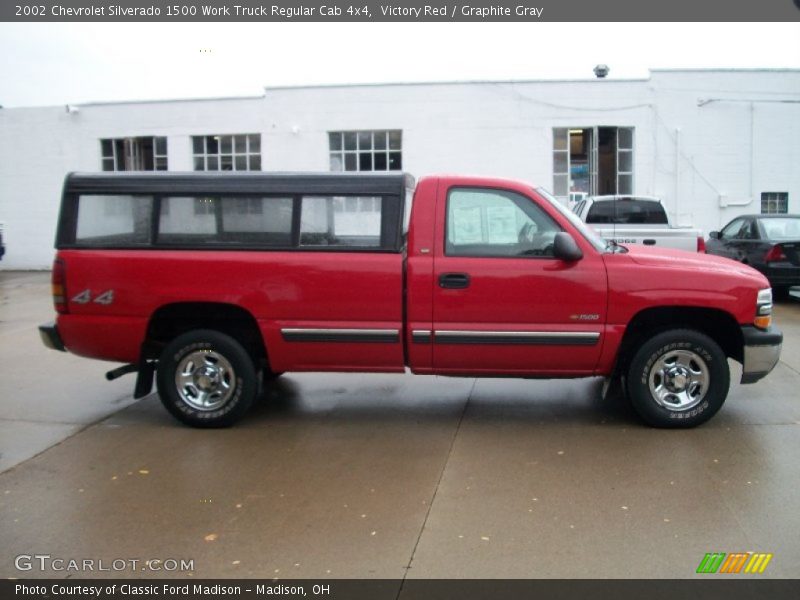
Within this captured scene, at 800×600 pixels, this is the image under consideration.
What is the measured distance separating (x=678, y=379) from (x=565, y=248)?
53.4 inches

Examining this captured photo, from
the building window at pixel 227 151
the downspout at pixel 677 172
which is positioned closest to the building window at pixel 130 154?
the building window at pixel 227 151

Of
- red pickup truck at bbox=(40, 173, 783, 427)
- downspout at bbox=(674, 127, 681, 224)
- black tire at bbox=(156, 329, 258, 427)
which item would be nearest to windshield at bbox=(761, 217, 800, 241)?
downspout at bbox=(674, 127, 681, 224)

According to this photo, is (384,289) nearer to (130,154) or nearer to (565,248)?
(565,248)

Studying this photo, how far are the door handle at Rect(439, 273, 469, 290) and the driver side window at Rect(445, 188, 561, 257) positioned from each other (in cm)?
18

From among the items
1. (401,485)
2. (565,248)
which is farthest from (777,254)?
(401,485)

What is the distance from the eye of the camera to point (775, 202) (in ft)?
59.1

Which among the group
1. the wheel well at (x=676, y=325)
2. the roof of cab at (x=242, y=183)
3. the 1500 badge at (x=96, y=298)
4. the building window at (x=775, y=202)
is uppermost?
the roof of cab at (x=242, y=183)

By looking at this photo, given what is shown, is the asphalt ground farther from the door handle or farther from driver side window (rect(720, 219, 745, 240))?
driver side window (rect(720, 219, 745, 240))

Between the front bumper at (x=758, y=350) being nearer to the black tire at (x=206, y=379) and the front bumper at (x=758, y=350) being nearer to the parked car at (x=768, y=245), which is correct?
the black tire at (x=206, y=379)

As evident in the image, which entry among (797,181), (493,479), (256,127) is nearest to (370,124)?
(256,127)

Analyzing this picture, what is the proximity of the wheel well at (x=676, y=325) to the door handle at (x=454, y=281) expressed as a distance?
1289mm

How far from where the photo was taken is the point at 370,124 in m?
18.4

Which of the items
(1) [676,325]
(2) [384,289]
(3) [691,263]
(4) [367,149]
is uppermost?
(4) [367,149]

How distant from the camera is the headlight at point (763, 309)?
228 inches
